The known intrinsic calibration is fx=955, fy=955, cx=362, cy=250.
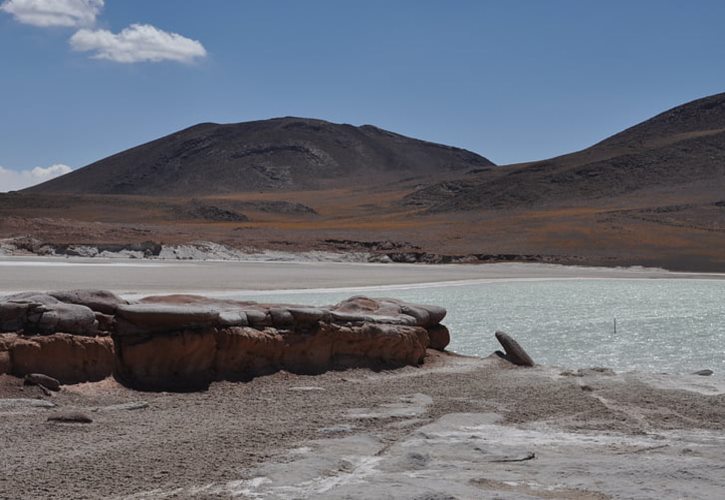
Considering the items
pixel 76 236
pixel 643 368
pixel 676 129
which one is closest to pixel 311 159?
pixel 676 129

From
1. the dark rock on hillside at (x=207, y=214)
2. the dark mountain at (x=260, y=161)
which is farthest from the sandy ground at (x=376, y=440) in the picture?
the dark mountain at (x=260, y=161)

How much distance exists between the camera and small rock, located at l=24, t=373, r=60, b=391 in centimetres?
825

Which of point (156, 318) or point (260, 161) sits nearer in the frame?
point (156, 318)

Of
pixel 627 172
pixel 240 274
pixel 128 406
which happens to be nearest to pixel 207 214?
pixel 627 172

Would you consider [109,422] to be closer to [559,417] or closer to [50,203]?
[559,417]

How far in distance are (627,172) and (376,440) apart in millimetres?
81144

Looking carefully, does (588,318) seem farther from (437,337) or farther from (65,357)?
(65,357)

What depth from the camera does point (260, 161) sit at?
6383 inches

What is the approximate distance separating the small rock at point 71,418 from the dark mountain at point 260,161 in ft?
462

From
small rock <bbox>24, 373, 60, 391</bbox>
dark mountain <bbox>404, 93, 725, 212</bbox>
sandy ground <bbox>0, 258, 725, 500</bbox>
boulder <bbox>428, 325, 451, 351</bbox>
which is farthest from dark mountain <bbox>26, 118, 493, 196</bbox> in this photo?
small rock <bbox>24, 373, 60, 391</bbox>

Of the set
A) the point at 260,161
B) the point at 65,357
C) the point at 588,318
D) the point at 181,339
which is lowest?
the point at 588,318

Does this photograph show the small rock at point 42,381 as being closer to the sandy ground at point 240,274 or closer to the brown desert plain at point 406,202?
the sandy ground at point 240,274

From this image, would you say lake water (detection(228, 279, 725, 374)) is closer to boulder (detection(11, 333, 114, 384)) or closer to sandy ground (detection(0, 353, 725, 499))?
sandy ground (detection(0, 353, 725, 499))

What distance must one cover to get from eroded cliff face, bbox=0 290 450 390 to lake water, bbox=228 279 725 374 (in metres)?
4.67
